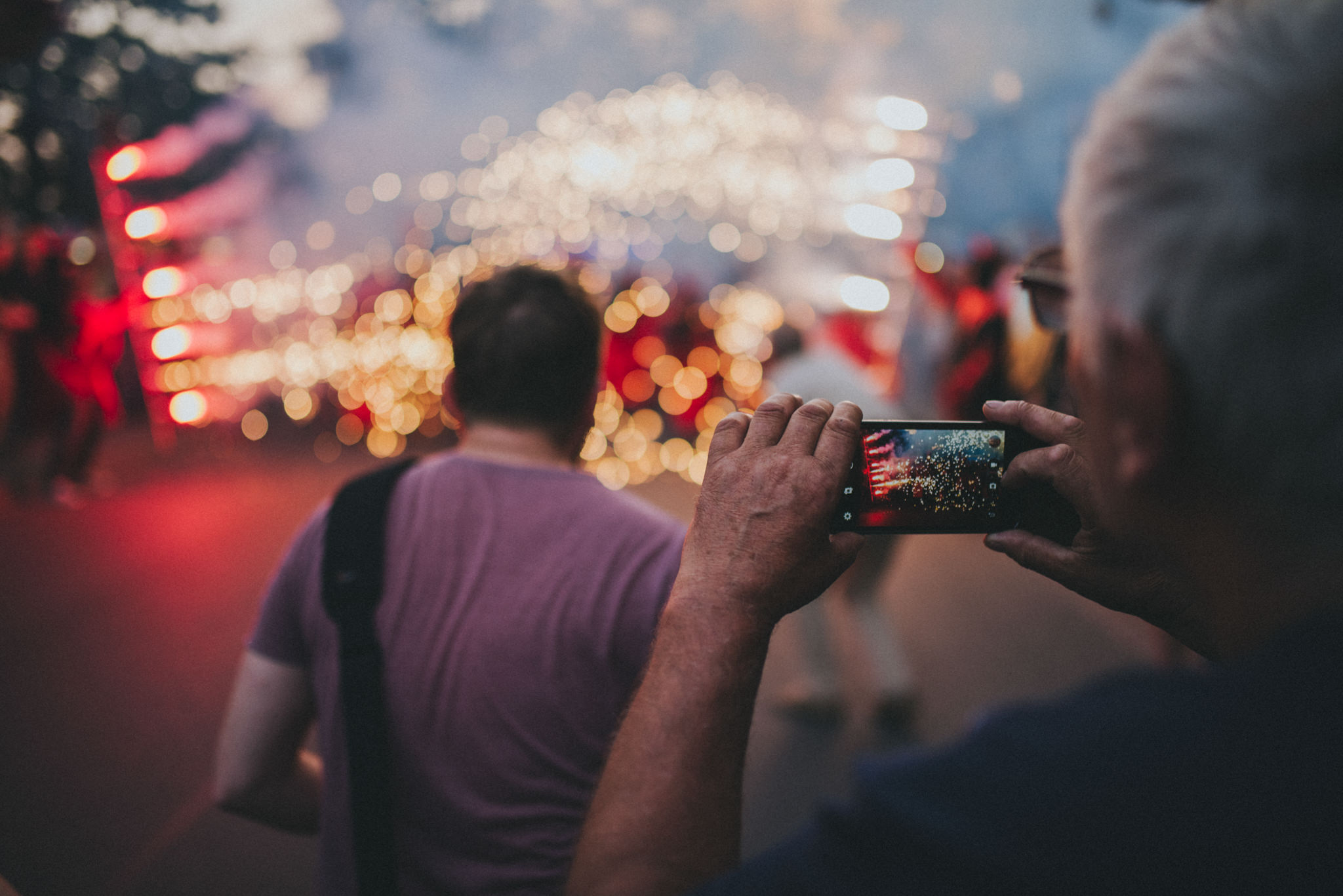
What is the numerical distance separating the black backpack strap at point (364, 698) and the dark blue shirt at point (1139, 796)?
84cm

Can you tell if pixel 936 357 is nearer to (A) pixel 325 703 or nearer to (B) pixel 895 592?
(B) pixel 895 592

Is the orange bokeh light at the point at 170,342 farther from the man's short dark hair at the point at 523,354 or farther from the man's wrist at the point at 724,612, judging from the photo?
the man's wrist at the point at 724,612

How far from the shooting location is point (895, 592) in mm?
5098

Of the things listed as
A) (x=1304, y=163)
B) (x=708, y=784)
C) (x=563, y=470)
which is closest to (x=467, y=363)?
(x=563, y=470)

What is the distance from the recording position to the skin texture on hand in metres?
0.70

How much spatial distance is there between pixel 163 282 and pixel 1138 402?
8.91 metres

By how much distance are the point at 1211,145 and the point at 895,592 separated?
4.88 meters

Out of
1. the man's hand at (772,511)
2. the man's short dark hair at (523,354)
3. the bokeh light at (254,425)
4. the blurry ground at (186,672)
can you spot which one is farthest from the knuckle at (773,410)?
the bokeh light at (254,425)

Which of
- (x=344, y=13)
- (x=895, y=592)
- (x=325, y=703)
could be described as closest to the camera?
(x=325, y=703)

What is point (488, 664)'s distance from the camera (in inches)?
46.6

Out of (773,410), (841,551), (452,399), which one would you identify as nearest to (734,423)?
(773,410)

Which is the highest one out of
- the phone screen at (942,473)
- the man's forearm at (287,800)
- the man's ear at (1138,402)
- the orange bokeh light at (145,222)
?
the orange bokeh light at (145,222)

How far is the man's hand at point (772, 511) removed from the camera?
79cm

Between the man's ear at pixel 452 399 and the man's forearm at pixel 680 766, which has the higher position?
the man's ear at pixel 452 399
